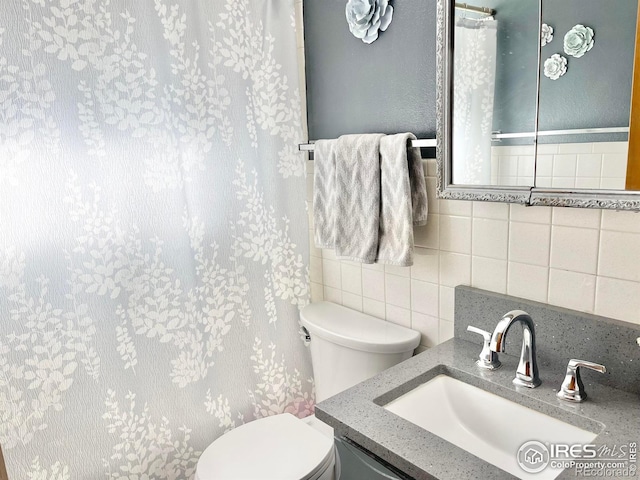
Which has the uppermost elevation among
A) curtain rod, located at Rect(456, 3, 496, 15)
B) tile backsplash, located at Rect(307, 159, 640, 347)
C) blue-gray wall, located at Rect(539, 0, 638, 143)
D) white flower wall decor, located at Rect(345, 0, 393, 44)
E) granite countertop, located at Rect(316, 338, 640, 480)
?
white flower wall decor, located at Rect(345, 0, 393, 44)

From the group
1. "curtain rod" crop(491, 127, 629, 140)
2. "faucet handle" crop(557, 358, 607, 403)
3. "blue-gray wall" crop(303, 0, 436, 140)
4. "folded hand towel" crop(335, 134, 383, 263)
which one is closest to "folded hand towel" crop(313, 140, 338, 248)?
"folded hand towel" crop(335, 134, 383, 263)

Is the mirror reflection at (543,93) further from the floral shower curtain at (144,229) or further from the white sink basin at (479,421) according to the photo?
the floral shower curtain at (144,229)

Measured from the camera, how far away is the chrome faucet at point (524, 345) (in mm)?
1047

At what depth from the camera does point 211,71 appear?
1.43 m

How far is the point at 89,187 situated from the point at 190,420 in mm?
777

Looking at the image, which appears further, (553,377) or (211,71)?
(211,71)

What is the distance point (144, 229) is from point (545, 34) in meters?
1.10

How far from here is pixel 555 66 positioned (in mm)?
1015

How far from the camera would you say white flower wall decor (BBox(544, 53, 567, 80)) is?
100 centimetres

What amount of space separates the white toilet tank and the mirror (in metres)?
0.46

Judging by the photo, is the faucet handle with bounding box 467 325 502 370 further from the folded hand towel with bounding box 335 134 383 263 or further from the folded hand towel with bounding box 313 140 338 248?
the folded hand towel with bounding box 313 140 338 248

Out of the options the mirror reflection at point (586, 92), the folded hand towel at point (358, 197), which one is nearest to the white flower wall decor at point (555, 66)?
the mirror reflection at point (586, 92)

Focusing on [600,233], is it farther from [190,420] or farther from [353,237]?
[190,420]

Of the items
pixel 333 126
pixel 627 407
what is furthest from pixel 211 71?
pixel 627 407
